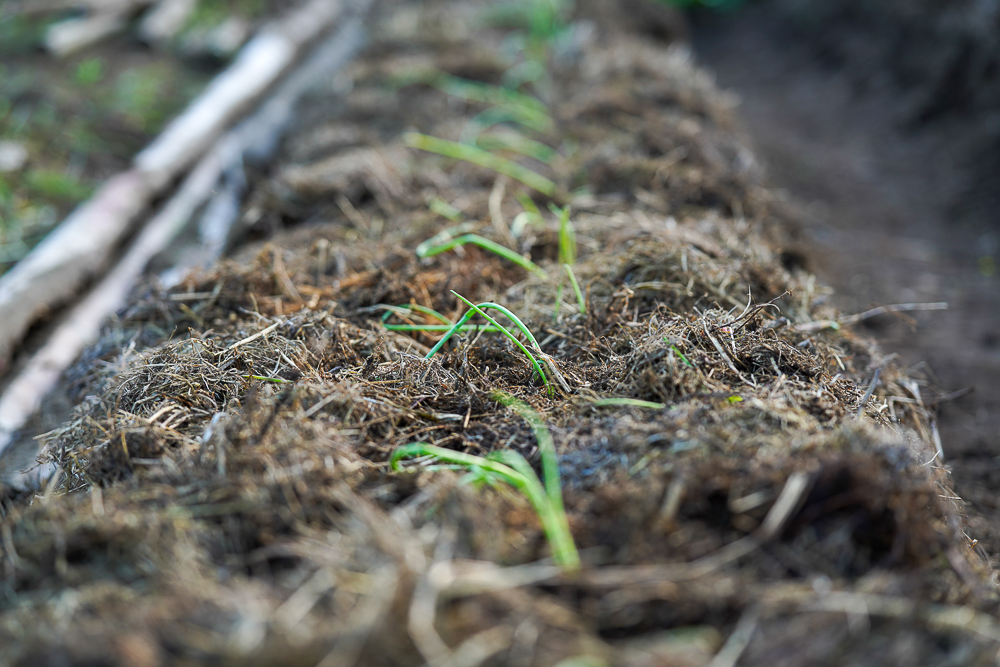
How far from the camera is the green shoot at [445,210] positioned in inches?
105

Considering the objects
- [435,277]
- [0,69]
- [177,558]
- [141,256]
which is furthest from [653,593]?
[0,69]

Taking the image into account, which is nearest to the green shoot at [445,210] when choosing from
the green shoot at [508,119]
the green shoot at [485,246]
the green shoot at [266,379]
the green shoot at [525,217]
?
the green shoot at [525,217]

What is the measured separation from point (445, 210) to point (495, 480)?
161cm

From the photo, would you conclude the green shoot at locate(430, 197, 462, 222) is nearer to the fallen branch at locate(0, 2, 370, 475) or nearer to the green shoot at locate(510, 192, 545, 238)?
the green shoot at locate(510, 192, 545, 238)

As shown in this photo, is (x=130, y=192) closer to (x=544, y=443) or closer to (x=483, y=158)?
(x=483, y=158)

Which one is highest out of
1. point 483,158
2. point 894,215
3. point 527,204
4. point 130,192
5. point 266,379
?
point 130,192

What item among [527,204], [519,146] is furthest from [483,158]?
[527,204]

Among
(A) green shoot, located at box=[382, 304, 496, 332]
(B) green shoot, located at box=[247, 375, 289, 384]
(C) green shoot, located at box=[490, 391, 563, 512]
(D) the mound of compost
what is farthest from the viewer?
(A) green shoot, located at box=[382, 304, 496, 332]

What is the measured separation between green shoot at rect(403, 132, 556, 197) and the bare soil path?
3.92 ft

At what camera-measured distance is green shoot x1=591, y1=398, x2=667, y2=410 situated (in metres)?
1.48

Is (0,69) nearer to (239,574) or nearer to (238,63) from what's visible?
(238,63)

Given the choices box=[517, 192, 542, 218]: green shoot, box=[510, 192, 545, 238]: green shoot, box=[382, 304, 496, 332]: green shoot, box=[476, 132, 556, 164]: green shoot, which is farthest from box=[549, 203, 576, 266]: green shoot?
box=[476, 132, 556, 164]: green shoot

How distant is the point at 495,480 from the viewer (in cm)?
133

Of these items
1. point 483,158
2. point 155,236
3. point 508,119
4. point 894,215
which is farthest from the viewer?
point 894,215
